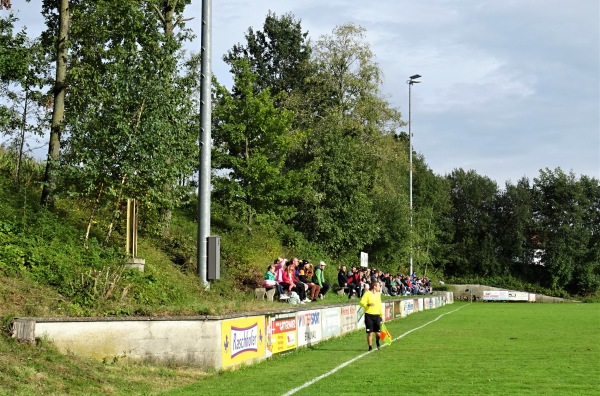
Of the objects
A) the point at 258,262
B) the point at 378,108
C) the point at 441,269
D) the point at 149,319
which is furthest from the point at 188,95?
the point at 441,269

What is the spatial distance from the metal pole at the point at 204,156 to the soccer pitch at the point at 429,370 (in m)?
3.65

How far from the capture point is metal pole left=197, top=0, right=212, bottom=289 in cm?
2108

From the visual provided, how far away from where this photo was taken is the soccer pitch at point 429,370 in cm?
1320

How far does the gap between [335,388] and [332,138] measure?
36.3m

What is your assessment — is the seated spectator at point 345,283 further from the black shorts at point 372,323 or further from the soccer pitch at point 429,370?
the black shorts at point 372,323

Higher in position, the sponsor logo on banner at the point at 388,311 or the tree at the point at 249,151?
the tree at the point at 249,151

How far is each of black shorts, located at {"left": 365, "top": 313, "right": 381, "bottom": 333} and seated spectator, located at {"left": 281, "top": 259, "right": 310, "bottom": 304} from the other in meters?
5.95

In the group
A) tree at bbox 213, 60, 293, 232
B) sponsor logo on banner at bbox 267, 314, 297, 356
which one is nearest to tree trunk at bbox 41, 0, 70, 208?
sponsor logo on banner at bbox 267, 314, 297, 356

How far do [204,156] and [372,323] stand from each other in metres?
6.63

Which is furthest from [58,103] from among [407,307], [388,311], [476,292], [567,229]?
[567,229]

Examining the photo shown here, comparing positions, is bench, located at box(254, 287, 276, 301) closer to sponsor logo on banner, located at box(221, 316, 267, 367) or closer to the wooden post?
the wooden post

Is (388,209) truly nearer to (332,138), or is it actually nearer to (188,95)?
(332,138)

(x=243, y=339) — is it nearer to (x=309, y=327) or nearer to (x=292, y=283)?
(x=309, y=327)

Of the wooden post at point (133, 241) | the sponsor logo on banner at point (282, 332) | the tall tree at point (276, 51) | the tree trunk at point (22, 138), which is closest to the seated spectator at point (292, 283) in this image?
the sponsor logo on banner at point (282, 332)
